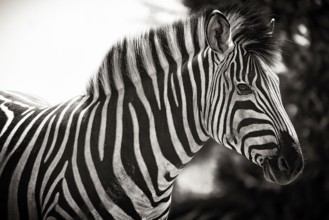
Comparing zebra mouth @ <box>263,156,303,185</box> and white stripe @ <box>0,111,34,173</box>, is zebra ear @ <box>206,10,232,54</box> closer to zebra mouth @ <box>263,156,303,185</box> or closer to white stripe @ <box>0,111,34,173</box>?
zebra mouth @ <box>263,156,303,185</box>

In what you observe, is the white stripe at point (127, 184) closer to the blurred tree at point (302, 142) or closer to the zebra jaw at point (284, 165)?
the zebra jaw at point (284, 165)

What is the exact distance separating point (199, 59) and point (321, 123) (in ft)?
3.24

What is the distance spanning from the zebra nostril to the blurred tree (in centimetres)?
58

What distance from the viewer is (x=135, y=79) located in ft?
3.50

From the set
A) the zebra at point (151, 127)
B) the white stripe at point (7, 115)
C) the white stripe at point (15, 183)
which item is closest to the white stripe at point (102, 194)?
the zebra at point (151, 127)

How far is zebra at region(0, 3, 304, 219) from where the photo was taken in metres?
0.97

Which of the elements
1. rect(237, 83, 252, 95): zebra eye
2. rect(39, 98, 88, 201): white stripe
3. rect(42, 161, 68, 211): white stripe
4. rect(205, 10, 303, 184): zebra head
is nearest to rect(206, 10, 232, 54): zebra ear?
rect(205, 10, 303, 184): zebra head

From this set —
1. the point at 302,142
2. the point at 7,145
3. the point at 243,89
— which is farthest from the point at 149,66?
the point at 302,142

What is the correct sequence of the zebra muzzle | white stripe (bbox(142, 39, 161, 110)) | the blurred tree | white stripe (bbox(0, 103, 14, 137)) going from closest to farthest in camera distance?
1. the zebra muzzle
2. white stripe (bbox(142, 39, 161, 110))
3. white stripe (bbox(0, 103, 14, 137))
4. the blurred tree

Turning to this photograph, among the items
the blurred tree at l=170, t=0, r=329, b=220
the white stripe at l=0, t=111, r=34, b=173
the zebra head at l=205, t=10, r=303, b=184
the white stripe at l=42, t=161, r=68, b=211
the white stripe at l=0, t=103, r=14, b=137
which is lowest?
the blurred tree at l=170, t=0, r=329, b=220

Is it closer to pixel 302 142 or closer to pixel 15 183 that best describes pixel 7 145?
pixel 15 183

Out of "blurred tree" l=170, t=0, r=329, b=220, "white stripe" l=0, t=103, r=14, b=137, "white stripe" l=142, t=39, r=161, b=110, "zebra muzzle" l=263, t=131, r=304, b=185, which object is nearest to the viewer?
"zebra muzzle" l=263, t=131, r=304, b=185

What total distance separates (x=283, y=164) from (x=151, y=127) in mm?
410

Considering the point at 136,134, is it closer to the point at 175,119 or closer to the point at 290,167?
the point at 175,119
